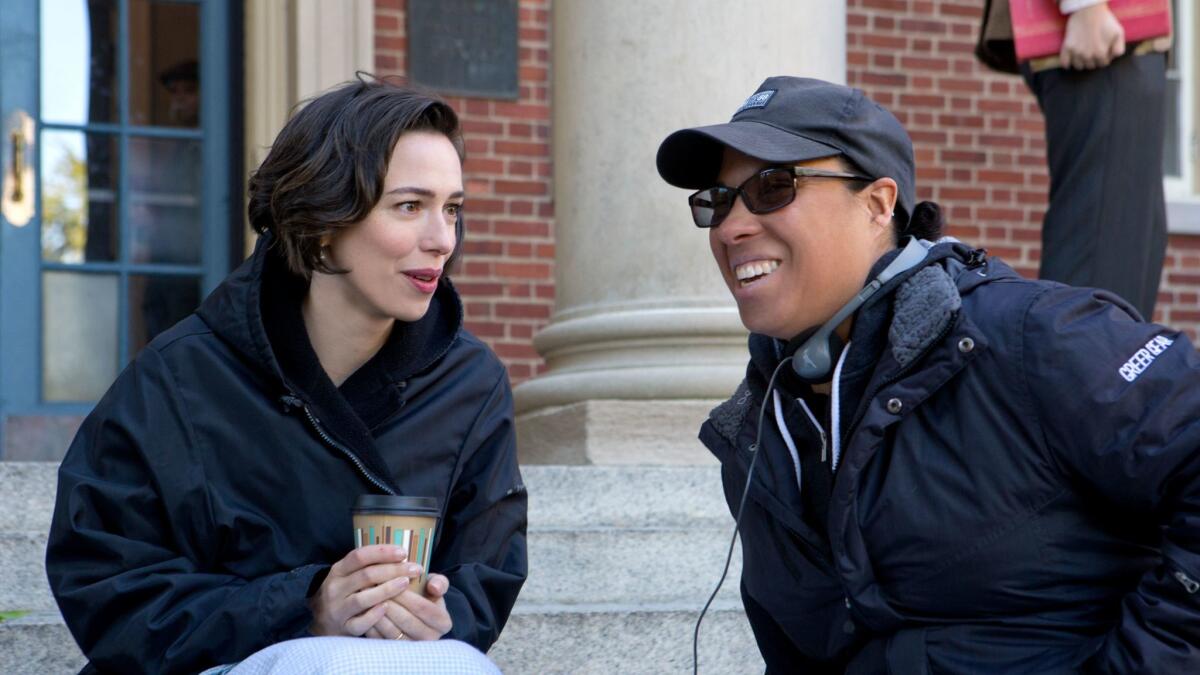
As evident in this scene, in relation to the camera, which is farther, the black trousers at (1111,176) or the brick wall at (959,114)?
the brick wall at (959,114)

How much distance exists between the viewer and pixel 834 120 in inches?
104

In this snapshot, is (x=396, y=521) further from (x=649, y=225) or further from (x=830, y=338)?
(x=649, y=225)

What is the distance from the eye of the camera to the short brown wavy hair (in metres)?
2.99

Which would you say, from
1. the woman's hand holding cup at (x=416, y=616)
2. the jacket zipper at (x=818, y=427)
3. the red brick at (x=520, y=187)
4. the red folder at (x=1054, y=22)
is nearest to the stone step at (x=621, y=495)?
the red folder at (x=1054, y=22)

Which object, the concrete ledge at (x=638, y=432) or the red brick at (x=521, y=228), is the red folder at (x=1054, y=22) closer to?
the concrete ledge at (x=638, y=432)

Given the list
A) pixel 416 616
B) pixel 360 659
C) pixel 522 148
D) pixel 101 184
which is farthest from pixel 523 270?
pixel 360 659

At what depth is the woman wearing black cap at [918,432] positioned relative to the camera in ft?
7.70

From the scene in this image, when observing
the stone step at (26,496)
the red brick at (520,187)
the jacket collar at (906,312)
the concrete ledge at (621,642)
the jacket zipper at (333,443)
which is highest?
the red brick at (520,187)

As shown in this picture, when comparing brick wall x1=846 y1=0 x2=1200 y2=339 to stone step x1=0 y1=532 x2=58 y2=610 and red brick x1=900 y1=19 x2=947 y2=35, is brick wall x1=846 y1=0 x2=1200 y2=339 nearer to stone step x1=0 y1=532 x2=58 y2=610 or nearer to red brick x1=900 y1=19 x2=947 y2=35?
red brick x1=900 y1=19 x2=947 y2=35

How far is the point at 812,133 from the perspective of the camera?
8.59ft

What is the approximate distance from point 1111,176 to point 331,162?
108 inches

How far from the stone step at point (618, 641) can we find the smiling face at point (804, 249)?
4.18 ft

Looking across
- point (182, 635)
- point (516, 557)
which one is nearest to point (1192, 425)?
point (516, 557)

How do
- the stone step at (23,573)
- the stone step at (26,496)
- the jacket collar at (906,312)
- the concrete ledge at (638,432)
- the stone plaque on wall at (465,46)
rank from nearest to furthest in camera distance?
the jacket collar at (906,312)
the stone step at (23,573)
the stone step at (26,496)
the concrete ledge at (638,432)
the stone plaque on wall at (465,46)
